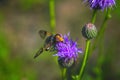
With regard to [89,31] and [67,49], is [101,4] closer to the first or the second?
[89,31]

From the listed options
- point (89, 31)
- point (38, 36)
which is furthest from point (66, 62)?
point (38, 36)

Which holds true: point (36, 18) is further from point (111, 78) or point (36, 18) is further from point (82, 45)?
point (111, 78)

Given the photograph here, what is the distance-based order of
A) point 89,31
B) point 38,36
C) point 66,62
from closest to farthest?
point 89,31 < point 66,62 < point 38,36

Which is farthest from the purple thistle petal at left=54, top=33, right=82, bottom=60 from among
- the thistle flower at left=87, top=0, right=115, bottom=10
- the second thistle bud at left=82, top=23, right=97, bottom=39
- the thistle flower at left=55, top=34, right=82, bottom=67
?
the thistle flower at left=87, top=0, right=115, bottom=10

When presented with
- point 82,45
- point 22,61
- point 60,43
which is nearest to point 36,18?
point 82,45

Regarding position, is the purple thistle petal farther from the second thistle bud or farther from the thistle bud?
the second thistle bud

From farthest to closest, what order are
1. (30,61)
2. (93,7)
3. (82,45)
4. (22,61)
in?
(82,45) < (30,61) < (22,61) < (93,7)

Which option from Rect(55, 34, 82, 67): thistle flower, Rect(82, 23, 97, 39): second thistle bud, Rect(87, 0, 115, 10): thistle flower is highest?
Rect(87, 0, 115, 10): thistle flower
